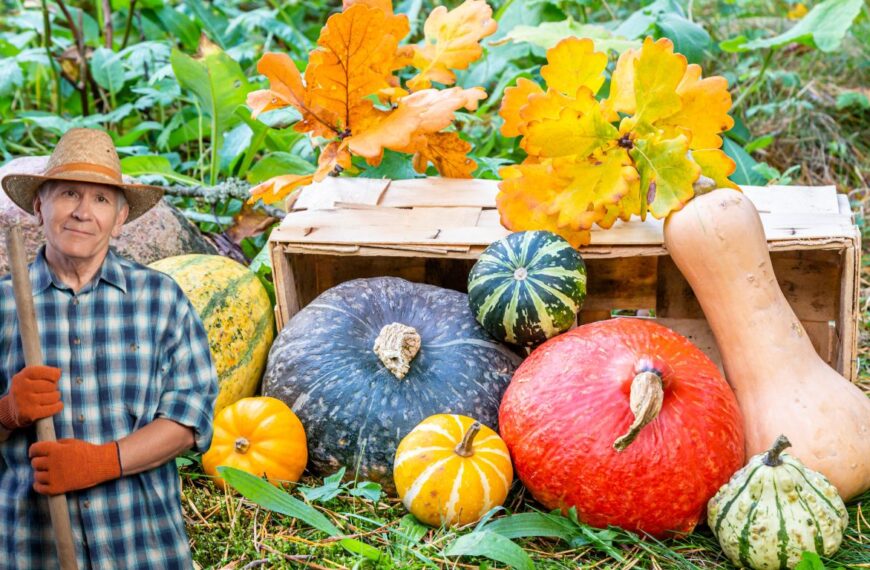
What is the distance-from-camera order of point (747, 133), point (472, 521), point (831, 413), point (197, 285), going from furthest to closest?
point (747, 133) → point (197, 285) → point (831, 413) → point (472, 521)

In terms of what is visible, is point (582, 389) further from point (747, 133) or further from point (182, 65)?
point (747, 133)

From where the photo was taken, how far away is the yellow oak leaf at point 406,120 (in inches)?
102

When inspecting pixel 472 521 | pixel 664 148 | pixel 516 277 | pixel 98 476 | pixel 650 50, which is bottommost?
pixel 472 521

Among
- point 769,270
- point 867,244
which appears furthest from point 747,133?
point 769,270

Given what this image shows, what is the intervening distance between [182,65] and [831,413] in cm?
239

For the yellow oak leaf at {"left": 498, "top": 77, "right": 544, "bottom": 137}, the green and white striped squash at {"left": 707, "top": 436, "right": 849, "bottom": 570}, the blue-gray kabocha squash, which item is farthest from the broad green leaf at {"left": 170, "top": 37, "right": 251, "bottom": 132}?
the green and white striped squash at {"left": 707, "top": 436, "right": 849, "bottom": 570}

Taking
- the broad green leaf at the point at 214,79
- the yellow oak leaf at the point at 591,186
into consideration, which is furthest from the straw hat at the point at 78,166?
the broad green leaf at the point at 214,79

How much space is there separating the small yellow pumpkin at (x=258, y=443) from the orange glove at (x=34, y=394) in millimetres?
946

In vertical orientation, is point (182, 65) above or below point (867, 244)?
above

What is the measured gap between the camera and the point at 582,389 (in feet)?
7.24

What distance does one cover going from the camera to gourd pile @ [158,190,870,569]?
2.12 metres

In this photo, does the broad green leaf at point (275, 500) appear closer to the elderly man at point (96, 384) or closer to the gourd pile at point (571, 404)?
the gourd pile at point (571, 404)

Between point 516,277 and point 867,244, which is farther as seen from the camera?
point 867,244

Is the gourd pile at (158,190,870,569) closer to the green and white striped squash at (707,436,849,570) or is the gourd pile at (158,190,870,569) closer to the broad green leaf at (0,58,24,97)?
the green and white striped squash at (707,436,849,570)
